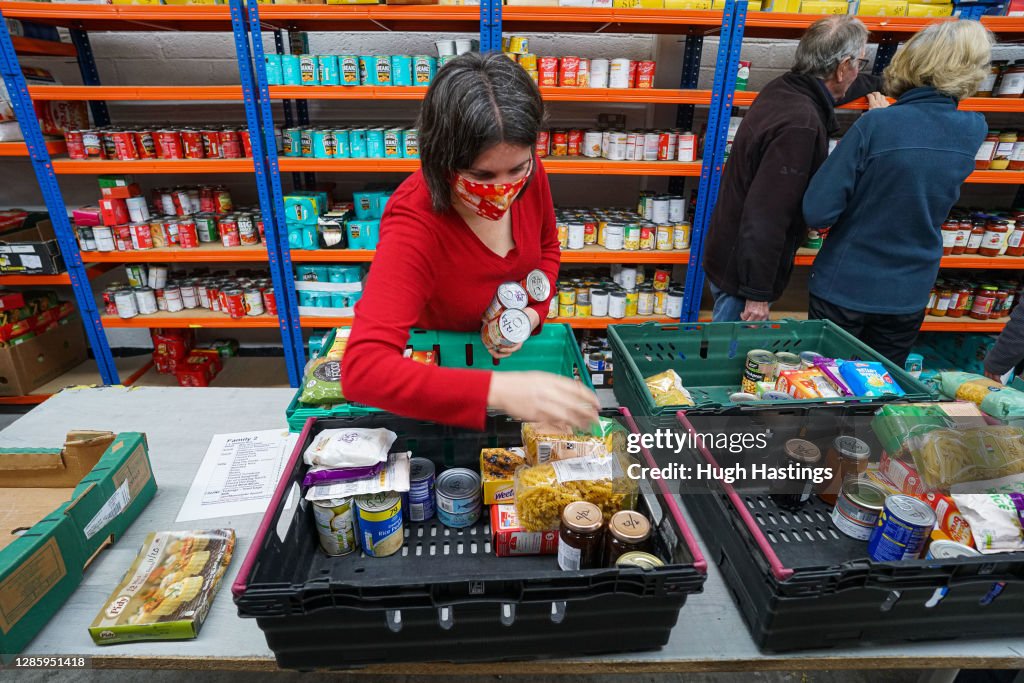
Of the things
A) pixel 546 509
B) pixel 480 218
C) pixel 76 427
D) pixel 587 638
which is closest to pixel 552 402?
pixel 546 509

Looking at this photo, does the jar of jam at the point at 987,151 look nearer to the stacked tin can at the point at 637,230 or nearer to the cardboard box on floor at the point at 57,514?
the stacked tin can at the point at 637,230

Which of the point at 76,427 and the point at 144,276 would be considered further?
the point at 144,276

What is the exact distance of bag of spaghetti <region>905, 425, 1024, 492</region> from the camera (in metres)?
1.23

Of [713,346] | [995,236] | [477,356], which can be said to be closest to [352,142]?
[477,356]

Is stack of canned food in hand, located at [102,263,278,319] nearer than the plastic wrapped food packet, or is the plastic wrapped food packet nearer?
the plastic wrapped food packet

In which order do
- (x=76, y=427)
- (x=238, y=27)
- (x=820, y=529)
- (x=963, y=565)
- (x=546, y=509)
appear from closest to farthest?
(x=963, y=565)
(x=546, y=509)
(x=820, y=529)
(x=76, y=427)
(x=238, y=27)

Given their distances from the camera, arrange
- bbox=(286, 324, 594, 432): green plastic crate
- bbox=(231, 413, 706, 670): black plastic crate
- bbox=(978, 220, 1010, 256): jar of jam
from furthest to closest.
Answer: bbox=(978, 220, 1010, 256): jar of jam, bbox=(286, 324, 594, 432): green plastic crate, bbox=(231, 413, 706, 670): black plastic crate

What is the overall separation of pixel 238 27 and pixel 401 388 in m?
2.54

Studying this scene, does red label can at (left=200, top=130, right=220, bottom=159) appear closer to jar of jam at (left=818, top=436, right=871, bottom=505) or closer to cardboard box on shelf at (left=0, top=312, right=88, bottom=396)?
cardboard box on shelf at (left=0, top=312, right=88, bottom=396)

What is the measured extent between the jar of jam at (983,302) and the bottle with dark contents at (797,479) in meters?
2.89

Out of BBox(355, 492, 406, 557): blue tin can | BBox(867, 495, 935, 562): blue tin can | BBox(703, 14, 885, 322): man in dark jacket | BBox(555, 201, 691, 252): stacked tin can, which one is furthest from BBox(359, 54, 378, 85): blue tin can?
BBox(867, 495, 935, 562): blue tin can

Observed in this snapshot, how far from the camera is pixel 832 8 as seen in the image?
2.65 meters

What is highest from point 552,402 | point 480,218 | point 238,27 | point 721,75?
point 238,27

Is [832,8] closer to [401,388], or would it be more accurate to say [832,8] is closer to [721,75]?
[721,75]
